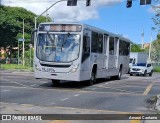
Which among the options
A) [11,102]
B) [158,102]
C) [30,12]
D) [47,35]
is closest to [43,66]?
[47,35]

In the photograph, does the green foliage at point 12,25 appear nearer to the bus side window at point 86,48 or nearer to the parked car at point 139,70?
the parked car at point 139,70

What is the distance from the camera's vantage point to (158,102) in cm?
1342

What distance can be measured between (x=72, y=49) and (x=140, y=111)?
333 inches

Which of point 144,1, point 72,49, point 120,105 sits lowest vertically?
point 120,105

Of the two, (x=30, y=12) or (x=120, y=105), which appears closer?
(x=120, y=105)

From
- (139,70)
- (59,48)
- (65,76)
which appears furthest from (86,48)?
(139,70)

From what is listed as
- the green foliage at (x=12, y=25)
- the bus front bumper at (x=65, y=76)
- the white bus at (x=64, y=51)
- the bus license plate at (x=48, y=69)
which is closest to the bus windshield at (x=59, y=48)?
the white bus at (x=64, y=51)

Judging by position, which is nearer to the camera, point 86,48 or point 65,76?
point 65,76

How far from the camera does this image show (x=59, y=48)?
20422 mm

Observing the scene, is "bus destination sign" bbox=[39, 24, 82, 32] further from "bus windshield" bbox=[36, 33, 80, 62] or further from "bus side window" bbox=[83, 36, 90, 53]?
"bus side window" bbox=[83, 36, 90, 53]

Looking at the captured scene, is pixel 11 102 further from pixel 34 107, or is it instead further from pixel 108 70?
pixel 108 70

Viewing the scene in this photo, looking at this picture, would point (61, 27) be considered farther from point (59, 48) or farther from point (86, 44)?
point (86, 44)

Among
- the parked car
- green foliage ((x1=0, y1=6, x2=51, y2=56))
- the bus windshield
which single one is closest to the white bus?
the bus windshield

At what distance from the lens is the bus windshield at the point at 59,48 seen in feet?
66.7
